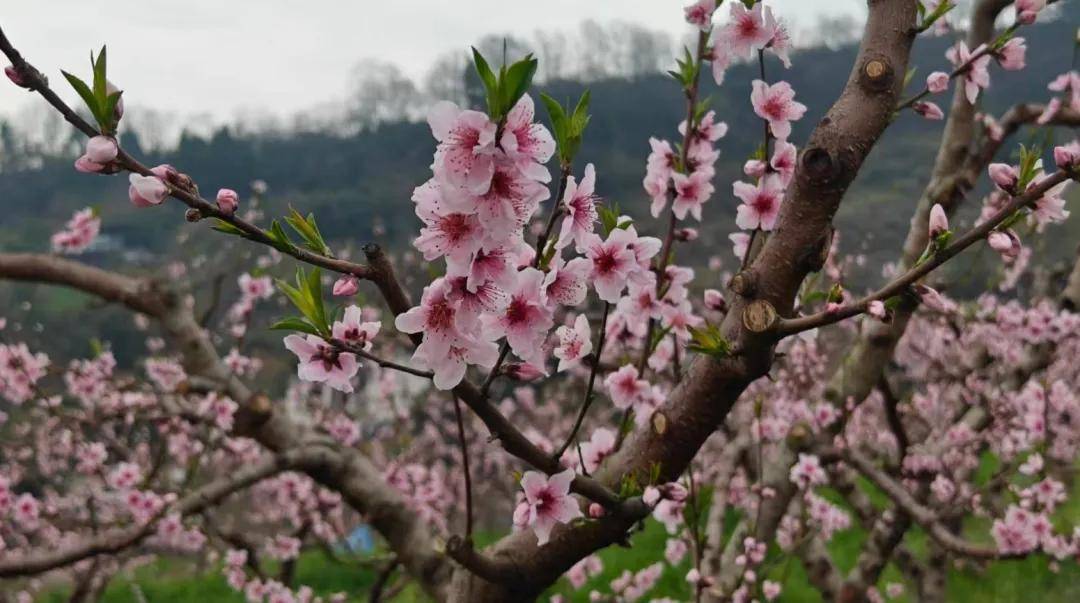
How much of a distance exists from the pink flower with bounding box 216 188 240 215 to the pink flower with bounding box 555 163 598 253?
435 millimetres

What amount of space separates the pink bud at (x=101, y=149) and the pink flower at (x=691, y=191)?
1.21 m

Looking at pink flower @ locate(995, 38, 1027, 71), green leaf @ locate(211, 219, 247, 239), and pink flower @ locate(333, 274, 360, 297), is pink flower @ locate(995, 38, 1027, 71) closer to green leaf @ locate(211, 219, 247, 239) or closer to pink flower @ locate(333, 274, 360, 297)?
pink flower @ locate(333, 274, 360, 297)

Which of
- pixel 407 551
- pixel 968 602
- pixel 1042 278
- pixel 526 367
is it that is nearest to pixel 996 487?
pixel 968 602

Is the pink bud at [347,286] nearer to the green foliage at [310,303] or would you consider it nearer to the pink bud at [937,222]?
the green foliage at [310,303]

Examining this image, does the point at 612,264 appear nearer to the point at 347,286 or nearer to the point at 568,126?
the point at 568,126

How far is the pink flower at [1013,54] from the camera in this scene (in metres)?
1.69

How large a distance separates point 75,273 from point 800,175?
10.2 ft

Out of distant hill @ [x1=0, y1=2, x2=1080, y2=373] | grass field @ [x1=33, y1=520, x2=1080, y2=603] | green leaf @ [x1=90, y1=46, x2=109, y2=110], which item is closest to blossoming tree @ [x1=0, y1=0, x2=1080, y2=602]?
green leaf @ [x1=90, y1=46, x2=109, y2=110]

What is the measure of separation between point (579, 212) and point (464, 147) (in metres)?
0.28

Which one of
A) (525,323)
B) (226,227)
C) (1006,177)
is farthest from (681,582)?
(226,227)

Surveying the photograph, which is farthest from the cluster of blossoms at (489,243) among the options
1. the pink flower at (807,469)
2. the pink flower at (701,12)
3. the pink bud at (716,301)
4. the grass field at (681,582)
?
the grass field at (681,582)

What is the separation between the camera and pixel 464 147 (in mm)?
858

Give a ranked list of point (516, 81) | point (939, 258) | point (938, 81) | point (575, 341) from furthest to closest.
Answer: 1. point (938, 81)
2. point (575, 341)
3. point (939, 258)
4. point (516, 81)

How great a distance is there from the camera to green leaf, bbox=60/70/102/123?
851 mm
